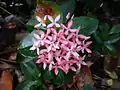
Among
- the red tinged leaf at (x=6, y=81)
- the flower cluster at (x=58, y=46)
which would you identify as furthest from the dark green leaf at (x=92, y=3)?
the red tinged leaf at (x=6, y=81)

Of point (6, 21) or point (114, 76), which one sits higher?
point (6, 21)

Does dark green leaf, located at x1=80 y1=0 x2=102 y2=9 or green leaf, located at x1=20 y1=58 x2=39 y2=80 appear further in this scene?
dark green leaf, located at x1=80 y1=0 x2=102 y2=9

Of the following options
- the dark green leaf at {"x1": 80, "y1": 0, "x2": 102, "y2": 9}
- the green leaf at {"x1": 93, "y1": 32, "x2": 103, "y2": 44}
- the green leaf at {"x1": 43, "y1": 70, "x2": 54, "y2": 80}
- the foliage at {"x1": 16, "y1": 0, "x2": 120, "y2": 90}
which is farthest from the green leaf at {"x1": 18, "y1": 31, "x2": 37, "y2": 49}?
the dark green leaf at {"x1": 80, "y1": 0, "x2": 102, "y2": 9}

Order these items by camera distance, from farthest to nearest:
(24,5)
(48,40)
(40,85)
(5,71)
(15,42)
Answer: (24,5), (15,42), (5,71), (40,85), (48,40)

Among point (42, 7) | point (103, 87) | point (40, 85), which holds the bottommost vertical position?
point (103, 87)

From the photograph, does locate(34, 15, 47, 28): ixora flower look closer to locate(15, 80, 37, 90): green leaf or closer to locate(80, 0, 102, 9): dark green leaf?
locate(15, 80, 37, 90): green leaf

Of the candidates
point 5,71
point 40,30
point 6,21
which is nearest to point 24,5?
point 6,21

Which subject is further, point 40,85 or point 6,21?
point 6,21

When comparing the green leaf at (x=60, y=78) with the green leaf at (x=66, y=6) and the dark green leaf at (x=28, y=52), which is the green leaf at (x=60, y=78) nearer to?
the dark green leaf at (x=28, y=52)

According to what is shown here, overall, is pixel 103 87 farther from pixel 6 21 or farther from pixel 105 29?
pixel 6 21
